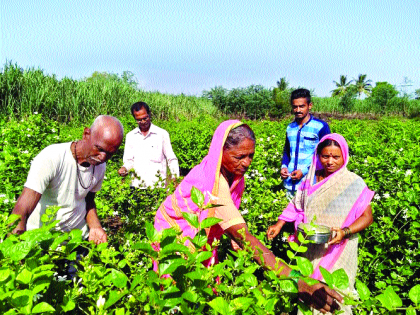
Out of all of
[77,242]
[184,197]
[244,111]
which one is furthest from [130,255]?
[244,111]

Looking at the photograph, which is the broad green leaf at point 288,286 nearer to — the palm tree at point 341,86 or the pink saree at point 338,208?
the pink saree at point 338,208

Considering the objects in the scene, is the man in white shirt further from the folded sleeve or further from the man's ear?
the folded sleeve

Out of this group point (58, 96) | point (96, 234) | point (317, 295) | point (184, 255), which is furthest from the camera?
point (58, 96)

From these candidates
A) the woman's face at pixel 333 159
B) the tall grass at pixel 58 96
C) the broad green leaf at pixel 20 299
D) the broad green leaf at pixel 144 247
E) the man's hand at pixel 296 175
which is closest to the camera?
the broad green leaf at pixel 20 299

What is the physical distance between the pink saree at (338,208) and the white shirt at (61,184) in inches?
62.8

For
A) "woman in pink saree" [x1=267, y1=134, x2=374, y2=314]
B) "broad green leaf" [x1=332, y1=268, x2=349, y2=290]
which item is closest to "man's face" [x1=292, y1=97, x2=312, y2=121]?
"woman in pink saree" [x1=267, y1=134, x2=374, y2=314]

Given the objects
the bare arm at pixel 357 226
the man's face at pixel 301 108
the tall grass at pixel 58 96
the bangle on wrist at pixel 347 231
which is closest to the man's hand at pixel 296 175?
the man's face at pixel 301 108

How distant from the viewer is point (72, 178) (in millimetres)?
A: 2225

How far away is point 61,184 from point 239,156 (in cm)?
113

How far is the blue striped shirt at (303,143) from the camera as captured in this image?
392 cm

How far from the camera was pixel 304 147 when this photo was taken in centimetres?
394

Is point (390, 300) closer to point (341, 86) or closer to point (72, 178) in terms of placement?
point (72, 178)

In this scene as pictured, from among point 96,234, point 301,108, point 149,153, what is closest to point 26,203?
point 96,234

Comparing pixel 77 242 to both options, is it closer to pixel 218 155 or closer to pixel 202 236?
pixel 202 236
